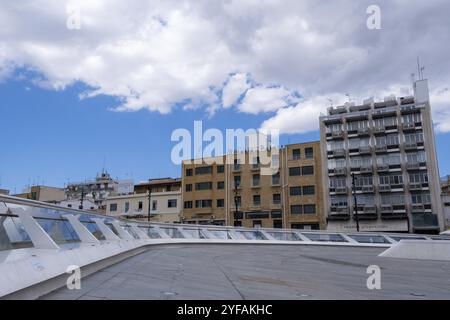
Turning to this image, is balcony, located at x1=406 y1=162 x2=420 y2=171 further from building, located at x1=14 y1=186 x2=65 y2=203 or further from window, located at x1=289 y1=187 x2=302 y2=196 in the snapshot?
building, located at x1=14 y1=186 x2=65 y2=203

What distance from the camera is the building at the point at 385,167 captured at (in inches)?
2034

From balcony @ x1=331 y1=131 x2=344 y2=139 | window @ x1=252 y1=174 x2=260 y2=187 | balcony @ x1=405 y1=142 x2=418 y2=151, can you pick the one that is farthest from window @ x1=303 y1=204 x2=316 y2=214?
balcony @ x1=405 y1=142 x2=418 y2=151

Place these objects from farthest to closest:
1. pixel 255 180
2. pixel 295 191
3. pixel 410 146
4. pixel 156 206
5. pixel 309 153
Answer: pixel 156 206 < pixel 255 180 < pixel 309 153 < pixel 295 191 < pixel 410 146

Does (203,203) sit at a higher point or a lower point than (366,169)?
lower

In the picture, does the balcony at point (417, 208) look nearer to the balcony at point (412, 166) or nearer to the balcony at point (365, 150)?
the balcony at point (412, 166)

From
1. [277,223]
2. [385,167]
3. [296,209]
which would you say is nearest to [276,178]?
[296,209]

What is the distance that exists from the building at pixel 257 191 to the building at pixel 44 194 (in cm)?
3873

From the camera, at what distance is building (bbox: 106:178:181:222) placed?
218ft

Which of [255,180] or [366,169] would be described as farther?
[255,180]

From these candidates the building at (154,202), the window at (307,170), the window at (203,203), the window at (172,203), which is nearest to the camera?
the window at (307,170)

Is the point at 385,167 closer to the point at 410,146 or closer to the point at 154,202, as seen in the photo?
the point at 410,146

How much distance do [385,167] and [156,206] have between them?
37873 millimetres

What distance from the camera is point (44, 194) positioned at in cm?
8700

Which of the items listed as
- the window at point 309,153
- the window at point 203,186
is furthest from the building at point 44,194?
the window at point 309,153
